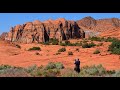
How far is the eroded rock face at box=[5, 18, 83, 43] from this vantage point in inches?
2470

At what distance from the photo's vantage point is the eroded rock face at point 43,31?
206ft

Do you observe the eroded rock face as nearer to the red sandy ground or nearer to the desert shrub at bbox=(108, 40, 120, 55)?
the red sandy ground

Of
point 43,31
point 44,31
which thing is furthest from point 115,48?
point 44,31

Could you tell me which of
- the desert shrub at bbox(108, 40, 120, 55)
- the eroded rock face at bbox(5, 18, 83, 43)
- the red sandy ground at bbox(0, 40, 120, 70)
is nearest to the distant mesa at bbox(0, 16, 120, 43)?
the eroded rock face at bbox(5, 18, 83, 43)

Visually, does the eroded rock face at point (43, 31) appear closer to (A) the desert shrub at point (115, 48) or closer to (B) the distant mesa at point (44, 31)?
(B) the distant mesa at point (44, 31)

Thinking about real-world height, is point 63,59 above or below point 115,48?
below

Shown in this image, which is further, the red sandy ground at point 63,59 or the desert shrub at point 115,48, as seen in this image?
the desert shrub at point 115,48

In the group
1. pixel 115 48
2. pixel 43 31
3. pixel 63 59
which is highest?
pixel 43 31

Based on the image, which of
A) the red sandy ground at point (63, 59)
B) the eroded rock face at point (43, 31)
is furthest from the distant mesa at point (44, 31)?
the red sandy ground at point (63, 59)

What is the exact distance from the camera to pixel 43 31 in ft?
211

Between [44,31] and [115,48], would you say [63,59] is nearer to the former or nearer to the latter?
[115,48]
